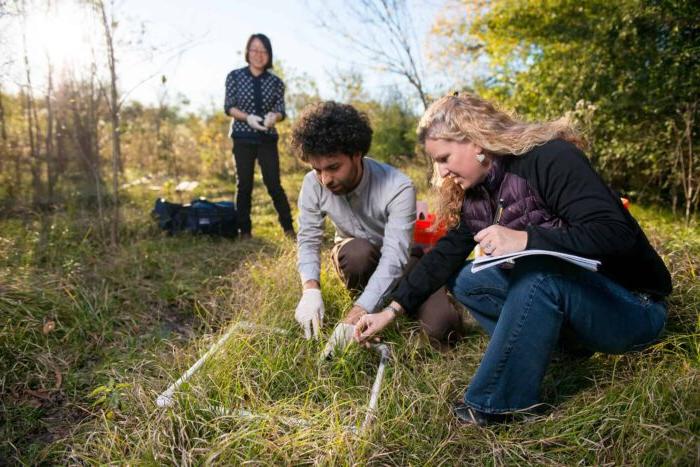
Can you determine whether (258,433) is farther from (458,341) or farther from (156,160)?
(156,160)

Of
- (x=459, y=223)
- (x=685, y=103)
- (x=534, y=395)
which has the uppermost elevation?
(x=685, y=103)

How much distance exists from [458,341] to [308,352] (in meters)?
0.68

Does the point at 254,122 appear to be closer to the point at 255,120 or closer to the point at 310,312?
the point at 255,120

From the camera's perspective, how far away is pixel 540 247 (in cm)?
143

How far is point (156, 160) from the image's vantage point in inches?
Result: 341

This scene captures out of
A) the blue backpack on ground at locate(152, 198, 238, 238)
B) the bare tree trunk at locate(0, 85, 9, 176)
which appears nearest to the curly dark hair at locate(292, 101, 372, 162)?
the blue backpack on ground at locate(152, 198, 238, 238)

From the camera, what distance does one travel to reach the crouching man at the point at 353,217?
2039 millimetres

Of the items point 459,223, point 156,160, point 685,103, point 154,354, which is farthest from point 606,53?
point 156,160

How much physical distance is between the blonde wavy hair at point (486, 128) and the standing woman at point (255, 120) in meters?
2.50

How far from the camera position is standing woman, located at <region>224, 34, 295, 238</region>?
409 centimetres

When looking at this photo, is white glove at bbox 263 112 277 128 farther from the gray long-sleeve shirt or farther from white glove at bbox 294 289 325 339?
white glove at bbox 294 289 325 339

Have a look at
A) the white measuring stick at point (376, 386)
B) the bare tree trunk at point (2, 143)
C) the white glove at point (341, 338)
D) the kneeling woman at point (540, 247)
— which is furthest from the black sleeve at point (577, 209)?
the bare tree trunk at point (2, 143)

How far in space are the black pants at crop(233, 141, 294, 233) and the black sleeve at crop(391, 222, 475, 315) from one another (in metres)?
2.38

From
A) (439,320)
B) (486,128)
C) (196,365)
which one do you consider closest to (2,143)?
(196,365)
